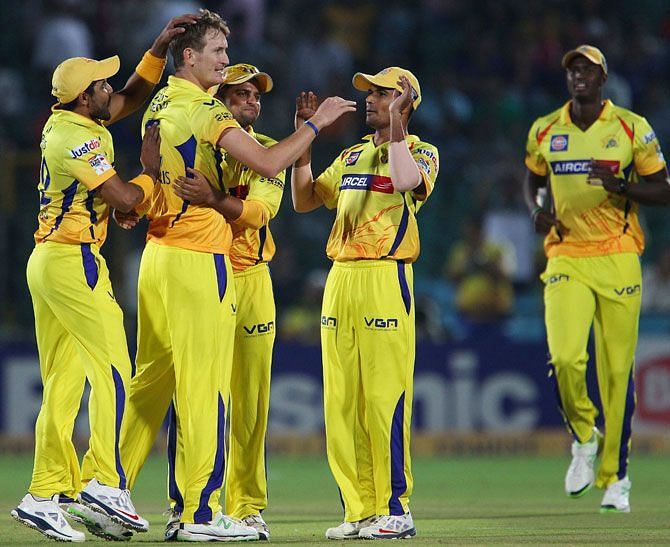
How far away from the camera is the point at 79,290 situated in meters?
6.90

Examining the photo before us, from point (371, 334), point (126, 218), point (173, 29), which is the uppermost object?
point (173, 29)

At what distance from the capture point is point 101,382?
6867 mm

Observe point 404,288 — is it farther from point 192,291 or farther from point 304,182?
point 192,291

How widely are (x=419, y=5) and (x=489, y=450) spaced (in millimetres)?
6455

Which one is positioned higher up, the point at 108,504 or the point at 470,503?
the point at 108,504

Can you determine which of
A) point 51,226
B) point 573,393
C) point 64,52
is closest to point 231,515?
point 51,226

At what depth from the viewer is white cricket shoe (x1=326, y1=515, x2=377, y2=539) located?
22.7 ft

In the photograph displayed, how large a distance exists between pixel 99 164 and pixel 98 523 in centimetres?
176

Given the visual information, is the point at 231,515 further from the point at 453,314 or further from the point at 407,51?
the point at 407,51

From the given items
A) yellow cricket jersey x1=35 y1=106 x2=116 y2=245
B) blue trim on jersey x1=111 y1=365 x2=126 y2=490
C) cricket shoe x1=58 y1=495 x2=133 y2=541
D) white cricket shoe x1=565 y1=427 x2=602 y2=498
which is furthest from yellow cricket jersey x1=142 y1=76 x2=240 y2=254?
white cricket shoe x1=565 y1=427 x2=602 y2=498

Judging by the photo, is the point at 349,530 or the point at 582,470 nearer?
the point at 349,530

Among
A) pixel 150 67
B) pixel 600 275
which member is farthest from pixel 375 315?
pixel 600 275

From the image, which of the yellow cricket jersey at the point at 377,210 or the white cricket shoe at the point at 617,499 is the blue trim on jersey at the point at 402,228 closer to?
the yellow cricket jersey at the point at 377,210

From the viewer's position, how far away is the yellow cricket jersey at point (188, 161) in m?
6.73
